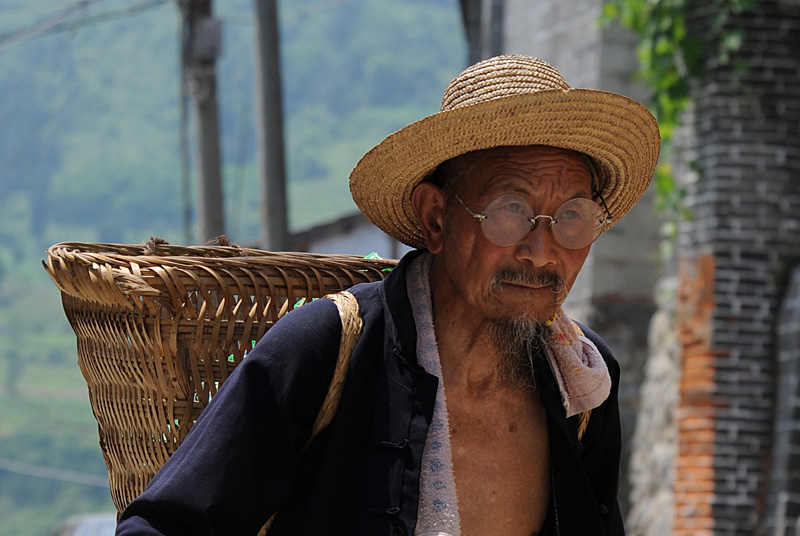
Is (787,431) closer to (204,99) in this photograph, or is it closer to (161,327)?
(161,327)

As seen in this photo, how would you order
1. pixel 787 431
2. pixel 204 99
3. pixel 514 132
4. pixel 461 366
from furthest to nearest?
1. pixel 204 99
2. pixel 787 431
3. pixel 461 366
4. pixel 514 132

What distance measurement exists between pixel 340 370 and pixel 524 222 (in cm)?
57

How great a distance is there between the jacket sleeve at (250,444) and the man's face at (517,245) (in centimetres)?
39

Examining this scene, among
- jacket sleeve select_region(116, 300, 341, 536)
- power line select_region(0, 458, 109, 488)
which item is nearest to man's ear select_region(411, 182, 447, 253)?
jacket sleeve select_region(116, 300, 341, 536)

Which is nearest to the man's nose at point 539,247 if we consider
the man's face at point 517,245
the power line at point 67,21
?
the man's face at point 517,245

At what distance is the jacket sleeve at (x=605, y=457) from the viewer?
2891 millimetres

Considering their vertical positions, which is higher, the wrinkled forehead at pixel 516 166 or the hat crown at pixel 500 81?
the hat crown at pixel 500 81

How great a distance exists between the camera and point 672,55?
7148 mm

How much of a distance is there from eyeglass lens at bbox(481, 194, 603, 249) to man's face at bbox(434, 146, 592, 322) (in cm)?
1

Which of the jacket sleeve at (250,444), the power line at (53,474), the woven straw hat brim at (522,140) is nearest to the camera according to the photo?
the jacket sleeve at (250,444)

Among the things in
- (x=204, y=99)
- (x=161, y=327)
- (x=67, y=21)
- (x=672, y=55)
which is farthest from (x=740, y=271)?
(x=67, y=21)

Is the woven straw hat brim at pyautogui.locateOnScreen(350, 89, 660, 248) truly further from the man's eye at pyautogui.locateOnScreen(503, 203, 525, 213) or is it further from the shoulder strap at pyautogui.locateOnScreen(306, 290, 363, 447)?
the shoulder strap at pyautogui.locateOnScreen(306, 290, 363, 447)

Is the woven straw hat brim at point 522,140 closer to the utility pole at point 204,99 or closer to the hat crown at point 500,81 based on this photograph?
the hat crown at point 500,81

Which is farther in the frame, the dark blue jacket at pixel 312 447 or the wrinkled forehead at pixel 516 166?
the wrinkled forehead at pixel 516 166
